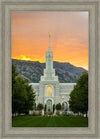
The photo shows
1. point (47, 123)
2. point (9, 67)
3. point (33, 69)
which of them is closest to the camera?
point (9, 67)

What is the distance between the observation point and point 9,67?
40.2 feet

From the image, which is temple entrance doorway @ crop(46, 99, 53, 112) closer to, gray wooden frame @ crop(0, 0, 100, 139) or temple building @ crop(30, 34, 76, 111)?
temple building @ crop(30, 34, 76, 111)

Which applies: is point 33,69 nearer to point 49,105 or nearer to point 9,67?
point 9,67

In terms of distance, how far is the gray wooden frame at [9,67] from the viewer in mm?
12047

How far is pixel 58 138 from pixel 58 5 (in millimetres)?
6764

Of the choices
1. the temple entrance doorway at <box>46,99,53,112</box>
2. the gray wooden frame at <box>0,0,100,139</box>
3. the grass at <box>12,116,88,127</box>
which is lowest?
the temple entrance doorway at <box>46,99,53,112</box>

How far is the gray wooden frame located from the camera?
12047mm

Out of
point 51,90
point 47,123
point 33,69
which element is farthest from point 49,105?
point 47,123

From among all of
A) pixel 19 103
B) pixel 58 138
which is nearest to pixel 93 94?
pixel 58 138

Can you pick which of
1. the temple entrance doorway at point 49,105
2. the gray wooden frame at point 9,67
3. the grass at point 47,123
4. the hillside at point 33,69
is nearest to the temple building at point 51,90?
the temple entrance doorway at point 49,105

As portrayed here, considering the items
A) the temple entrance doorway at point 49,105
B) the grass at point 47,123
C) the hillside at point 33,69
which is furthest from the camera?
the temple entrance doorway at point 49,105

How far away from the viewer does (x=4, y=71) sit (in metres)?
12.2

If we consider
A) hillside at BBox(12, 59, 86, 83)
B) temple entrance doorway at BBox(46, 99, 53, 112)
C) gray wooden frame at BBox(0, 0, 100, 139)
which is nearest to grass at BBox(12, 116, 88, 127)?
gray wooden frame at BBox(0, 0, 100, 139)

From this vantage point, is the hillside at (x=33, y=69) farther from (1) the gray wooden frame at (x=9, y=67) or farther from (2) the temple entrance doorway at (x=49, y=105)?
(2) the temple entrance doorway at (x=49, y=105)
